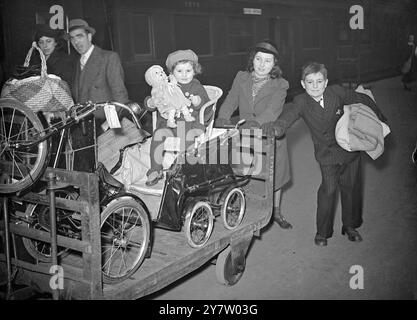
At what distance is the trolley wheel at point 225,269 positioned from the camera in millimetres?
3557

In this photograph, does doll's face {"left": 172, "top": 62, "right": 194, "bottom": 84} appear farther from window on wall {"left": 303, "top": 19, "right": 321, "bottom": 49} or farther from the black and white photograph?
window on wall {"left": 303, "top": 19, "right": 321, "bottom": 49}

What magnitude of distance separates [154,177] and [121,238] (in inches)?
Result: 27.0

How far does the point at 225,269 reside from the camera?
357 cm

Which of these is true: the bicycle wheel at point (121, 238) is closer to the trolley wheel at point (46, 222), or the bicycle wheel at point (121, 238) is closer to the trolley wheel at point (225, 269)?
the trolley wheel at point (46, 222)

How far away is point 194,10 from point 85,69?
8.34m

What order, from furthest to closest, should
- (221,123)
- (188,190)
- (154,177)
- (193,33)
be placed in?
1. (193,33)
2. (221,123)
3. (154,177)
4. (188,190)

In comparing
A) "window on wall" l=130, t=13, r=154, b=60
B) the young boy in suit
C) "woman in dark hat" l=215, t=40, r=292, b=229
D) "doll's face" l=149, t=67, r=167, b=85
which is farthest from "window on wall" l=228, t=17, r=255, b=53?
"doll's face" l=149, t=67, r=167, b=85

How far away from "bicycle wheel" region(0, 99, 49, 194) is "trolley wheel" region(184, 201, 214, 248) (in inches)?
42.9

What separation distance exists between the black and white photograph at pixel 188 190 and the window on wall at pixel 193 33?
640cm

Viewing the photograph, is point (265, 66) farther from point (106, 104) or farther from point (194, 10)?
point (194, 10)


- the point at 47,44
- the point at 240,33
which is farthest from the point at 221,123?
the point at 240,33

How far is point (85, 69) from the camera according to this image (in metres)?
4.04

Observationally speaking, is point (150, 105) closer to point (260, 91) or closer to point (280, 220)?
point (260, 91)

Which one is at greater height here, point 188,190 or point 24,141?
point 24,141
